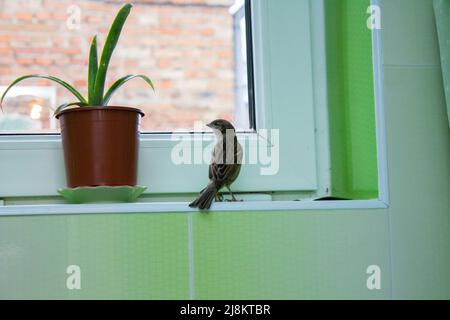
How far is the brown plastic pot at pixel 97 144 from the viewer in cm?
120

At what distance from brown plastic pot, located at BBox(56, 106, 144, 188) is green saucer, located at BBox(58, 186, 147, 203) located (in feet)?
0.04

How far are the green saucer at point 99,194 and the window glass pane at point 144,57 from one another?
0.75ft

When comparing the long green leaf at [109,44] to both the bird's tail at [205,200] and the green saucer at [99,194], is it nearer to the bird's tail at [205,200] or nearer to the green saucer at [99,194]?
the green saucer at [99,194]

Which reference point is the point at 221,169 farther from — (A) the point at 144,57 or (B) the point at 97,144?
(A) the point at 144,57

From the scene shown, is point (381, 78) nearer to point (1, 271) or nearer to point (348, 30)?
point (348, 30)

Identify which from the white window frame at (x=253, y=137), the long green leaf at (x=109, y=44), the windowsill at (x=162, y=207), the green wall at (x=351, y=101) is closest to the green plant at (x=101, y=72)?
the long green leaf at (x=109, y=44)

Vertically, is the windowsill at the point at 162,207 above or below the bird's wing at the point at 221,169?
below

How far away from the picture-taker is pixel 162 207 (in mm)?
1130

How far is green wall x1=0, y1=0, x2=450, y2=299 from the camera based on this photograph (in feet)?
3.64

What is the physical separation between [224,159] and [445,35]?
443 mm
